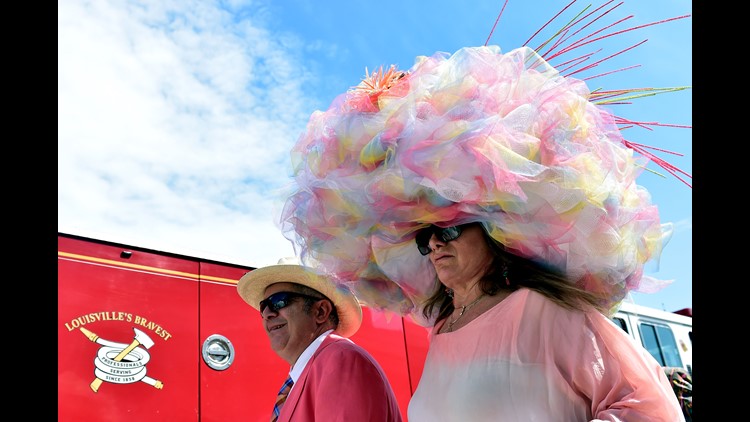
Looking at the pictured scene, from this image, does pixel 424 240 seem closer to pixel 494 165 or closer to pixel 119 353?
pixel 494 165

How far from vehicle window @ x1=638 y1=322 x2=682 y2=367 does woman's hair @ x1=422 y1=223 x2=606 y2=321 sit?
6.16m

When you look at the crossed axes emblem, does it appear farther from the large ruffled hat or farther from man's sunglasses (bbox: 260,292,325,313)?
the large ruffled hat

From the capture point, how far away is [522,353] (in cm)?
182

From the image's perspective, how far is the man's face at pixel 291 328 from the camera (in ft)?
9.12

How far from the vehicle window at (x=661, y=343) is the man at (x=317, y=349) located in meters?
5.66

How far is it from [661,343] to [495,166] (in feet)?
23.4

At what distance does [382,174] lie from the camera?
1883 mm

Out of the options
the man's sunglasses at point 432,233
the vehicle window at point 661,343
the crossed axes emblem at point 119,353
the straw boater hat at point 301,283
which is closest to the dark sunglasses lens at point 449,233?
the man's sunglasses at point 432,233

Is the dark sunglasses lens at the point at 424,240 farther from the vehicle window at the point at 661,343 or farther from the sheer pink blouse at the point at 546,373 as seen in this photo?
the vehicle window at the point at 661,343

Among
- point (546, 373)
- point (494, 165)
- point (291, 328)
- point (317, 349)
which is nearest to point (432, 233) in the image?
point (494, 165)

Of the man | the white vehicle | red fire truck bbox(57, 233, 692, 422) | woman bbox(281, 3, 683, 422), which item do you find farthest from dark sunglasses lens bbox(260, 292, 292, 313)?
the white vehicle

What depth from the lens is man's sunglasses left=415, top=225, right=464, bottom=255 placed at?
82.9 inches

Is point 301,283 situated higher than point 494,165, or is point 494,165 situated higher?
point 494,165
